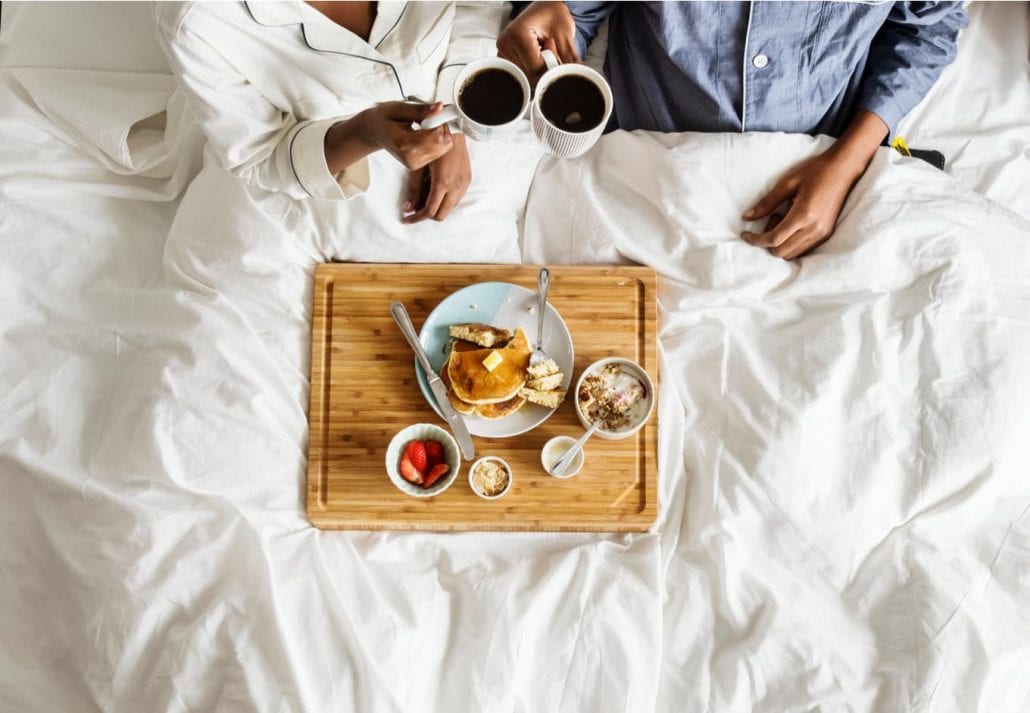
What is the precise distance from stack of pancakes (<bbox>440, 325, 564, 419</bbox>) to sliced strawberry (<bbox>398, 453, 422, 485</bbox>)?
0.10m

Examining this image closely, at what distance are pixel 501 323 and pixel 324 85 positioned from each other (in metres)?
0.45

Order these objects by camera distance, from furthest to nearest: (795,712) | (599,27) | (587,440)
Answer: (599,27) → (587,440) → (795,712)

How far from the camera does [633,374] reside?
3.86 feet

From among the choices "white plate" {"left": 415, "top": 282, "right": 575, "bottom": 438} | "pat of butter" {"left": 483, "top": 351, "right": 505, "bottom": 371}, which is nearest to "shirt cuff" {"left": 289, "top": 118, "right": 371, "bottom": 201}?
"white plate" {"left": 415, "top": 282, "right": 575, "bottom": 438}

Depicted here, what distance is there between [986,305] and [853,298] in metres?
0.19

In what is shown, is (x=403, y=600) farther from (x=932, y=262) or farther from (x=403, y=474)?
(x=932, y=262)

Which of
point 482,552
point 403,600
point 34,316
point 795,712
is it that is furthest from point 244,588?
point 795,712

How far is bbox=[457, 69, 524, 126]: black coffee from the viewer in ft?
3.05

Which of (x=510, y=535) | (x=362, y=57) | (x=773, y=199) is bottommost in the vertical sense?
(x=510, y=535)

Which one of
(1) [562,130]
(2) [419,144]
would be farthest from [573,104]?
(2) [419,144]

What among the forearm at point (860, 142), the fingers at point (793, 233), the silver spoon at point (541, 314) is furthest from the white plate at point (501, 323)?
the forearm at point (860, 142)

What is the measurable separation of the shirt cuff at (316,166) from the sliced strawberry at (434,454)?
0.40 metres

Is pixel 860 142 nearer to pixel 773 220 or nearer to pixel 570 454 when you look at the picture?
pixel 773 220

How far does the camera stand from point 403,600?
44.1 inches
